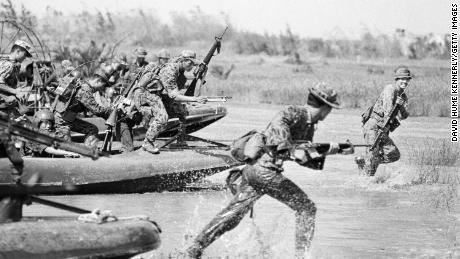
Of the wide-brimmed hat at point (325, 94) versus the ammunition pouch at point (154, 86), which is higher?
the wide-brimmed hat at point (325, 94)

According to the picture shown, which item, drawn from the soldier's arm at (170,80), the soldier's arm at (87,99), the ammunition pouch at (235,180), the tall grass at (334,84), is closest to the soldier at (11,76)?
the soldier's arm at (87,99)

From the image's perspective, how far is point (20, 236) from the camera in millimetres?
8844

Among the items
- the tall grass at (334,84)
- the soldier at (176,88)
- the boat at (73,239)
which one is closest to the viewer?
the boat at (73,239)

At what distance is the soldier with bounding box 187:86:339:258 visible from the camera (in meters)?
10.3

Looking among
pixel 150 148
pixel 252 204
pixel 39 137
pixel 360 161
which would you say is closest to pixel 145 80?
pixel 150 148

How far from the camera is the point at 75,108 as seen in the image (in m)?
15.9

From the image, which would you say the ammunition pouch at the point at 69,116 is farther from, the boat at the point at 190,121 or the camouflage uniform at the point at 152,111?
the boat at the point at 190,121

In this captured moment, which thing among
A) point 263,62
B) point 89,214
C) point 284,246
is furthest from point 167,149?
point 263,62

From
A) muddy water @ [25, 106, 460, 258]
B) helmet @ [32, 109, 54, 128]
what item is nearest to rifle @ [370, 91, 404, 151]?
muddy water @ [25, 106, 460, 258]

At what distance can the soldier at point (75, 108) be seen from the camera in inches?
616

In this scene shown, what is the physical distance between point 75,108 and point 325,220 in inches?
159

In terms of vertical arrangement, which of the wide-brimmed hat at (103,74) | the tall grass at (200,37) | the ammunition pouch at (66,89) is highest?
the wide-brimmed hat at (103,74)

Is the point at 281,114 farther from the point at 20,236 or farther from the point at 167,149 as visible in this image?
the point at 167,149

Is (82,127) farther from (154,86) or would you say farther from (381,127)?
(381,127)
